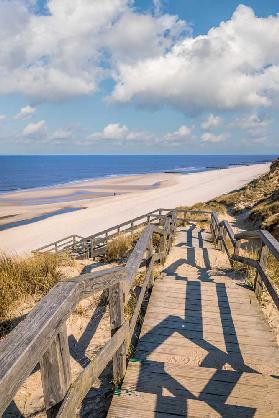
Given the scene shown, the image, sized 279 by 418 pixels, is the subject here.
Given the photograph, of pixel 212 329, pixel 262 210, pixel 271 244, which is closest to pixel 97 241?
pixel 262 210

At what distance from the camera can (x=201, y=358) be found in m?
3.96

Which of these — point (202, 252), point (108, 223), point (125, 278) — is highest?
point (125, 278)

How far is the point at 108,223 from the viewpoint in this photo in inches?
1266

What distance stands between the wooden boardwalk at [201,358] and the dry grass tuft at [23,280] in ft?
7.22

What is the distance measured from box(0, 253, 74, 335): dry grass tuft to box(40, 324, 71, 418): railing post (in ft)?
11.6

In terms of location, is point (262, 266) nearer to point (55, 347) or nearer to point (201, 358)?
point (201, 358)

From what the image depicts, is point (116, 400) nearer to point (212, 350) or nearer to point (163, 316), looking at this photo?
point (212, 350)

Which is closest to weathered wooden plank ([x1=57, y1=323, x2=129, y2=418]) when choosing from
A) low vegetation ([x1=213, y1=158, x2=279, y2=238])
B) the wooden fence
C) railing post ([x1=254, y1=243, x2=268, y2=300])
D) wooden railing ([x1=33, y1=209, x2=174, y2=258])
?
the wooden fence

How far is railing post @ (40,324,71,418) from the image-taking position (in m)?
1.93

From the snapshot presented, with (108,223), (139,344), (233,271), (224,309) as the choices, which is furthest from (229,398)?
(108,223)

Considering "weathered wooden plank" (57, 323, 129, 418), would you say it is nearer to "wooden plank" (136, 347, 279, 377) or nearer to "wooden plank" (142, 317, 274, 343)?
"wooden plank" (136, 347, 279, 377)

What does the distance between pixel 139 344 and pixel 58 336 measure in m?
2.41

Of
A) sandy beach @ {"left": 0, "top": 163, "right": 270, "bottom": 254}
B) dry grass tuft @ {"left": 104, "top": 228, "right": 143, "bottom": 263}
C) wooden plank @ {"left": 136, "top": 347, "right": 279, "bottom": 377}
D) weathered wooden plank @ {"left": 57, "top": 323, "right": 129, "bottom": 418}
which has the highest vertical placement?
weathered wooden plank @ {"left": 57, "top": 323, "right": 129, "bottom": 418}

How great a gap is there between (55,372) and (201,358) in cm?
247
